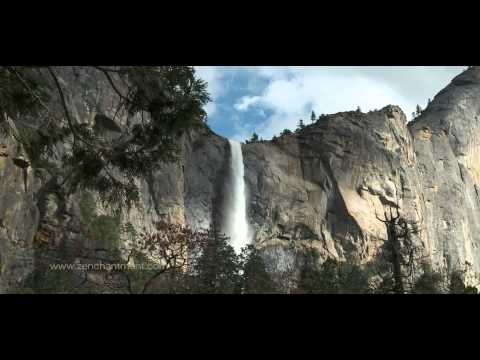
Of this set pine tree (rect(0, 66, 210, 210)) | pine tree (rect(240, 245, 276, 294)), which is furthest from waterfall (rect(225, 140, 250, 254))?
pine tree (rect(0, 66, 210, 210))

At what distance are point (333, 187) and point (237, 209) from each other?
297 inches

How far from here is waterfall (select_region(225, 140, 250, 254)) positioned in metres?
32.1

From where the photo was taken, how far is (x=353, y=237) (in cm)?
3488

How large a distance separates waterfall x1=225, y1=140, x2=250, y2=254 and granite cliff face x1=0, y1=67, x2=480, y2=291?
46cm

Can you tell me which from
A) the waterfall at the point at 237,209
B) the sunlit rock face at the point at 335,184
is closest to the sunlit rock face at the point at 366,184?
the sunlit rock face at the point at 335,184

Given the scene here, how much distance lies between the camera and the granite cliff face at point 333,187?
95.0 ft

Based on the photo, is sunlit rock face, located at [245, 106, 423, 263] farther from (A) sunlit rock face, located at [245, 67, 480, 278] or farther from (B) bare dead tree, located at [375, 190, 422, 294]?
(B) bare dead tree, located at [375, 190, 422, 294]

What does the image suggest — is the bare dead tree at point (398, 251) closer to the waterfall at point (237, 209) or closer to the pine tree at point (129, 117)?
the pine tree at point (129, 117)

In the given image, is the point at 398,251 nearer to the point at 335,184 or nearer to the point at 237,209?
the point at 237,209

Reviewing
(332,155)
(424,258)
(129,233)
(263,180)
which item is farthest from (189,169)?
(424,258)

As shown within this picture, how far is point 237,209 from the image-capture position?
1299 inches
